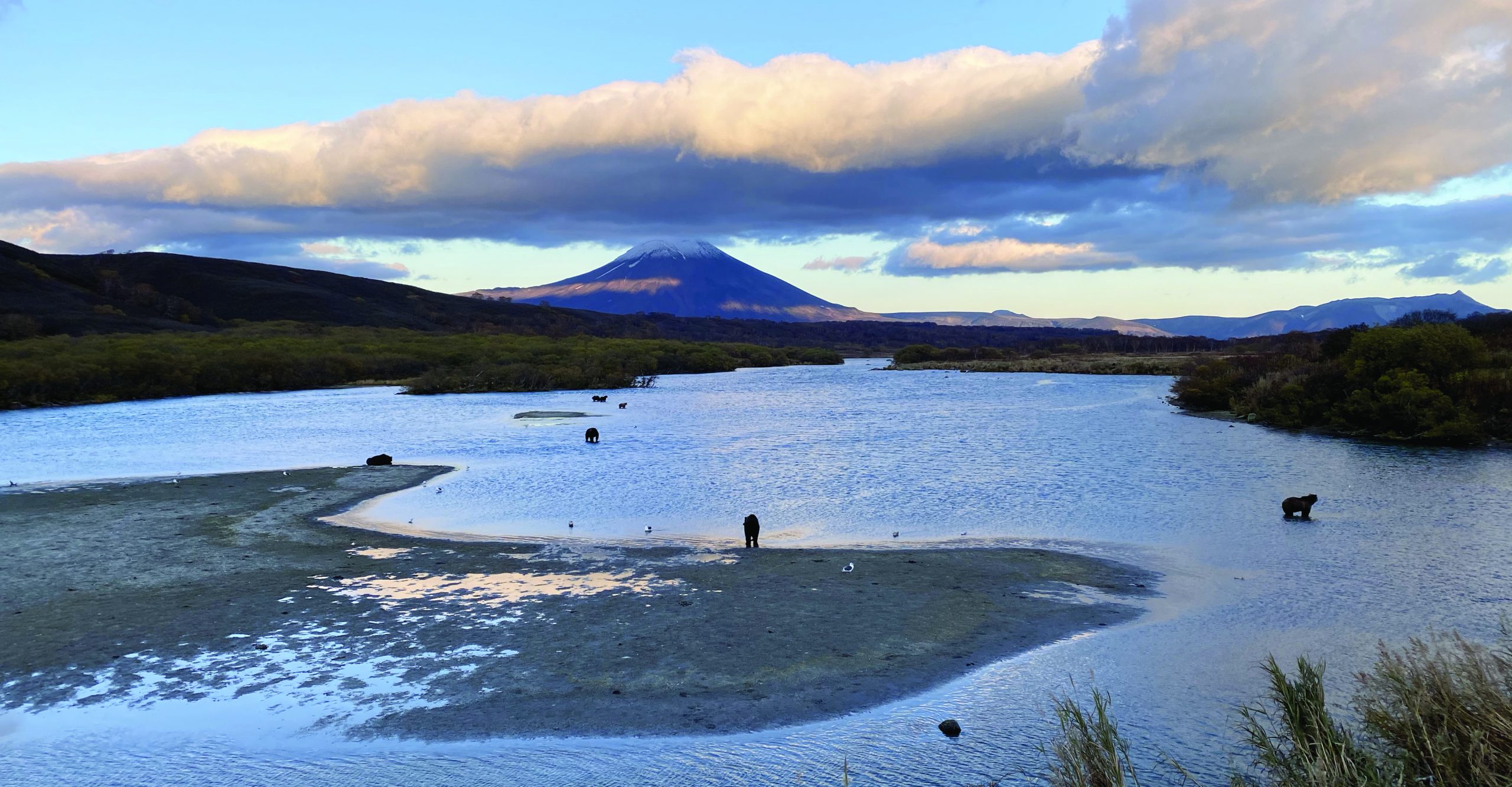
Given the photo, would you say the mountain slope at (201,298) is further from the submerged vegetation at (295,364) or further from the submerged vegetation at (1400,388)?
the submerged vegetation at (1400,388)

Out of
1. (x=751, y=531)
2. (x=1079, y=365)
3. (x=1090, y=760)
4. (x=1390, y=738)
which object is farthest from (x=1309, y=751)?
(x=1079, y=365)

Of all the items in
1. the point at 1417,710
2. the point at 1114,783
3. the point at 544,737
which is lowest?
the point at 544,737

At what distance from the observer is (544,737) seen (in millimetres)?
7746

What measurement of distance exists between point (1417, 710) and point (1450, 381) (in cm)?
3284

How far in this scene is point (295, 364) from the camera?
7675 cm

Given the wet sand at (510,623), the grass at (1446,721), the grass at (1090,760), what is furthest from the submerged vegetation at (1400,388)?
the grass at (1090,760)

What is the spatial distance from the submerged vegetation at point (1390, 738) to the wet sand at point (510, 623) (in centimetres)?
338

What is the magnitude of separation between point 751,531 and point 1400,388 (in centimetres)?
2617

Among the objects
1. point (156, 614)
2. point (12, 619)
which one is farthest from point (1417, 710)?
point (12, 619)

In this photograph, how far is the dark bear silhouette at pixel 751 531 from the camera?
15289 millimetres

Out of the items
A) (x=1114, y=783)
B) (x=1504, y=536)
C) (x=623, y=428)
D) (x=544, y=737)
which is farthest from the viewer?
(x=623, y=428)

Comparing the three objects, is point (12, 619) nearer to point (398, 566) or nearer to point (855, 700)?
point (398, 566)

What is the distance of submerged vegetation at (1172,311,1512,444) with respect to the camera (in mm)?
29984

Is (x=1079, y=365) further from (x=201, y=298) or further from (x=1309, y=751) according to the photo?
(x=201, y=298)
